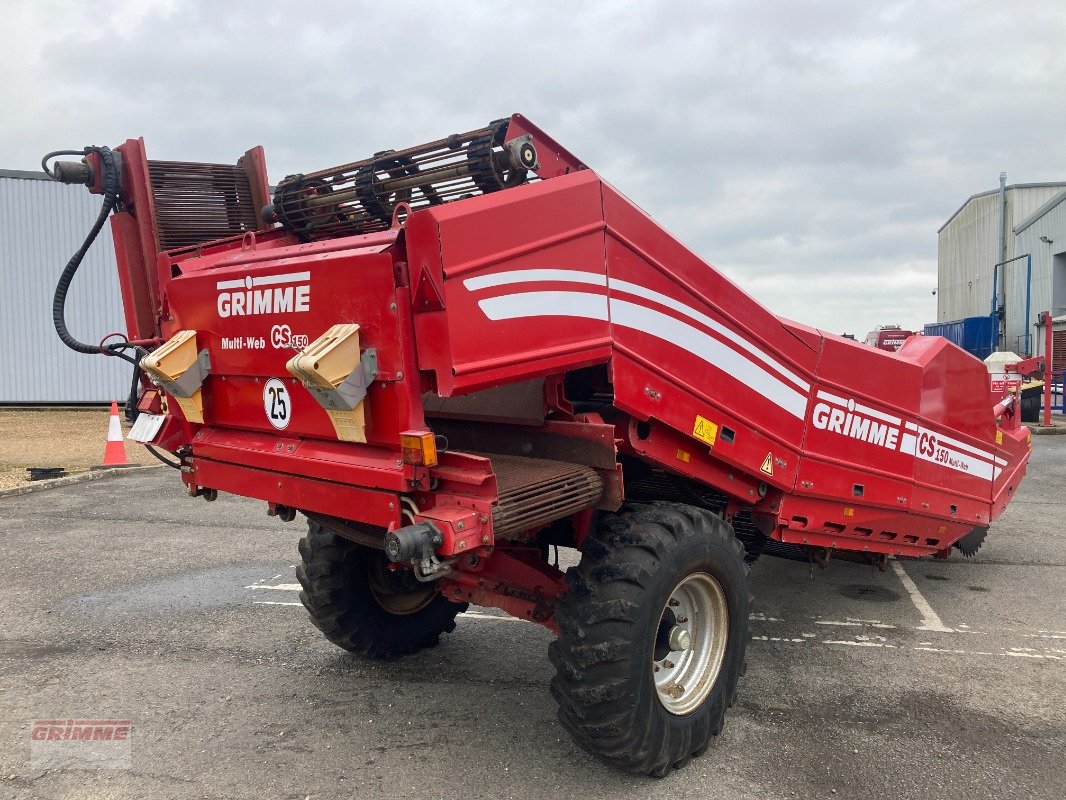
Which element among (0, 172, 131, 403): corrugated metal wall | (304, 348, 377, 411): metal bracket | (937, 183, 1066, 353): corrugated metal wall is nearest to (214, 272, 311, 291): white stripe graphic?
(304, 348, 377, 411): metal bracket

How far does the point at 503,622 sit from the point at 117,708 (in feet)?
7.05

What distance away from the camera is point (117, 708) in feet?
12.5

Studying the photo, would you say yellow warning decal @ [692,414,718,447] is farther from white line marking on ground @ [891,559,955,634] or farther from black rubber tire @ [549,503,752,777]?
white line marking on ground @ [891,559,955,634]

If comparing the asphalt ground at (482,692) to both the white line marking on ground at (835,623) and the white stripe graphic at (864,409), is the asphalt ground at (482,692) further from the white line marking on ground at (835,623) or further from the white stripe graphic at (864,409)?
the white stripe graphic at (864,409)

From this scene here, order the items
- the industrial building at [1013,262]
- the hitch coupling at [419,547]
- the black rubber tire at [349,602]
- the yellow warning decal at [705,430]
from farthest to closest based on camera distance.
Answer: the industrial building at [1013,262], the black rubber tire at [349,602], the yellow warning decal at [705,430], the hitch coupling at [419,547]

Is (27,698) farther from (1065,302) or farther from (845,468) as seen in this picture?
(1065,302)

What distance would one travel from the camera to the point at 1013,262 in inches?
1065

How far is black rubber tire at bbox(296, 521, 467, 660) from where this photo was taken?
410 cm

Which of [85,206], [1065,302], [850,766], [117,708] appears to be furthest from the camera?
[1065,302]

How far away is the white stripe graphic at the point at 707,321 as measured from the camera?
10.4 feet

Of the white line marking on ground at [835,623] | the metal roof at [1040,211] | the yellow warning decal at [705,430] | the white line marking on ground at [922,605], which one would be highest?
the metal roof at [1040,211]

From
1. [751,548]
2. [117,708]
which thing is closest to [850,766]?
[751,548]

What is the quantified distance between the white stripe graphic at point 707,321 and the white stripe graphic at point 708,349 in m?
0.04

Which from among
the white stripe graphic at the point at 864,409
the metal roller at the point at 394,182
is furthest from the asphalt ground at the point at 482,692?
the metal roller at the point at 394,182
